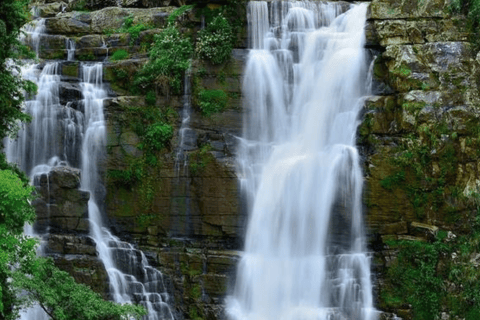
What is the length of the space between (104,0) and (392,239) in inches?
748

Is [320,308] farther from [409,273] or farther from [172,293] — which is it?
[172,293]

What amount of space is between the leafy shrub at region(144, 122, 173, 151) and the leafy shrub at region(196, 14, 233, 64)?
10.8 ft

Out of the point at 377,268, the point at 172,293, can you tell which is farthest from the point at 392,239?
the point at 172,293

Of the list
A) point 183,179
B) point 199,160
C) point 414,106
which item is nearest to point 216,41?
point 199,160

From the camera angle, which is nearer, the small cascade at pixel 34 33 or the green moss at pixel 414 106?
the green moss at pixel 414 106

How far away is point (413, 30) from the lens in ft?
63.8

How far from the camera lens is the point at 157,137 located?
63.1ft

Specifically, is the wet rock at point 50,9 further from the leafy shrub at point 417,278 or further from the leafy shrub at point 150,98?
the leafy shrub at point 417,278

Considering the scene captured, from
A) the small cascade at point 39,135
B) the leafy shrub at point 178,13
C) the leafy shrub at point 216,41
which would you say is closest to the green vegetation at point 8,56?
the small cascade at point 39,135

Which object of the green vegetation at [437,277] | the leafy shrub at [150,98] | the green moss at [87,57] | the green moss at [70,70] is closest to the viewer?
→ the green vegetation at [437,277]

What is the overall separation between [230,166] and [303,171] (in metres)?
2.47

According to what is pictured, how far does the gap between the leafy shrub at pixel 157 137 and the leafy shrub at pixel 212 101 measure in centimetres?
155

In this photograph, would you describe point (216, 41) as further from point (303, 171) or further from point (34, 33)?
point (34, 33)

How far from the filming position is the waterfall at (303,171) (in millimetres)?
16672
